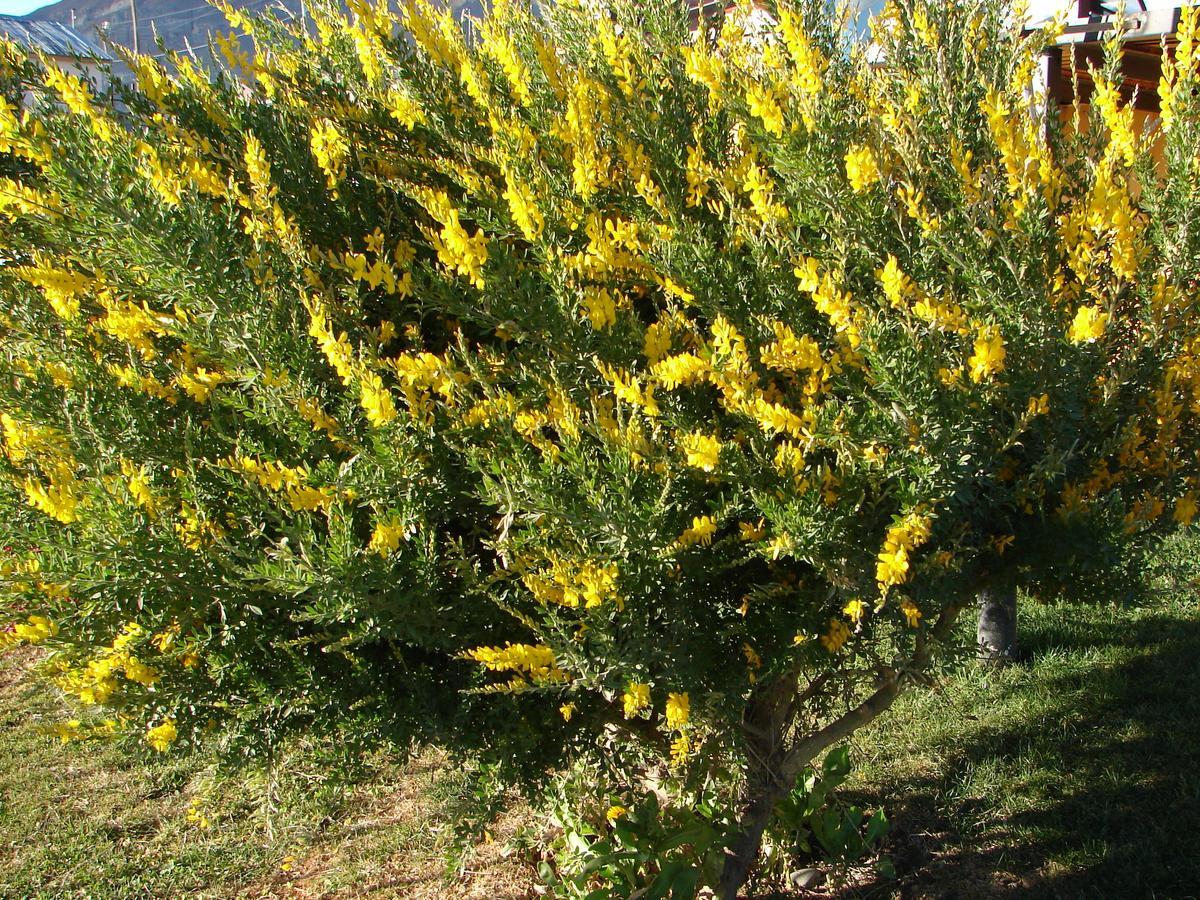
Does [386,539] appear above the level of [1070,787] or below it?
above

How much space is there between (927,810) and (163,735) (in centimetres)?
318

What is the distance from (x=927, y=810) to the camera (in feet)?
14.0

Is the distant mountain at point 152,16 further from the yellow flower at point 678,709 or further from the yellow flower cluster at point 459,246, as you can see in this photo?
the yellow flower at point 678,709

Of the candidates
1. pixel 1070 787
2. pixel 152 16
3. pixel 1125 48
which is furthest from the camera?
pixel 152 16

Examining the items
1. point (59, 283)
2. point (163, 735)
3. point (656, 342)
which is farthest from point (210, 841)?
point (656, 342)

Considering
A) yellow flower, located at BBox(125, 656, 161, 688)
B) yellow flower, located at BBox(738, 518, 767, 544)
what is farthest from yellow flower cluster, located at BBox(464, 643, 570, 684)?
yellow flower, located at BBox(125, 656, 161, 688)

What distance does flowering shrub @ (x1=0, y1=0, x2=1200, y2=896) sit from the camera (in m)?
2.07

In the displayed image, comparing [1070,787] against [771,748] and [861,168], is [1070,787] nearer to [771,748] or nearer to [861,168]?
[771,748]

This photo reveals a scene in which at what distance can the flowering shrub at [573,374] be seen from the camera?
2070 millimetres

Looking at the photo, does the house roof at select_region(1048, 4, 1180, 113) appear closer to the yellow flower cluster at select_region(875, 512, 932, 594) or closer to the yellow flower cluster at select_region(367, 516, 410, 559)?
the yellow flower cluster at select_region(875, 512, 932, 594)

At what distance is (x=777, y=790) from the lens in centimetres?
334

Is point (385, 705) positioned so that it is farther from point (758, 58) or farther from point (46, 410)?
point (758, 58)

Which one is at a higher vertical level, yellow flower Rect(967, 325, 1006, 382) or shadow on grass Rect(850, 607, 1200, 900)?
yellow flower Rect(967, 325, 1006, 382)

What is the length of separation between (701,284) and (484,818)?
1500 millimetres
